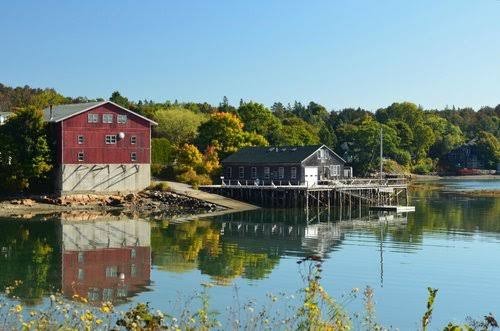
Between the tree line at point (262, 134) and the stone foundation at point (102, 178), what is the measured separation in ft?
6.10

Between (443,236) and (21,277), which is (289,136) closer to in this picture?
(443,236)

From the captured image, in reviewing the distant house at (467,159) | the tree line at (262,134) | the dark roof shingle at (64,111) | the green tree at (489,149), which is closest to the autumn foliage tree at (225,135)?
the tree line at (262,134)

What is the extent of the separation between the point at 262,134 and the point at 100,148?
90.6ft

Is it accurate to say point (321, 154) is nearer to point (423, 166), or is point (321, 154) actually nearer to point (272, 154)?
point (272, 154)

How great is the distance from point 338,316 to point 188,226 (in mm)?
35845

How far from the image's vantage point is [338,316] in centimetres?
917

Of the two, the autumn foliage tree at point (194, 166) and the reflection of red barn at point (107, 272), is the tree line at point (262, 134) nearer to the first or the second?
the autumn foliage tree at point (194, 166)

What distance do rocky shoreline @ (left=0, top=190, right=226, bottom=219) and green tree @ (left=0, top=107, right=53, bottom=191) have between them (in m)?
1.52

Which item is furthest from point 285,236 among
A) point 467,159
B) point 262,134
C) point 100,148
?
point 467,159

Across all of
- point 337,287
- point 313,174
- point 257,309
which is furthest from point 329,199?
point 257,309

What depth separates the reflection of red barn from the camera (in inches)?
910

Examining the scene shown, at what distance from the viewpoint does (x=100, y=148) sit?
5778cm

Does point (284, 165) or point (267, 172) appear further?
point (267, 172)

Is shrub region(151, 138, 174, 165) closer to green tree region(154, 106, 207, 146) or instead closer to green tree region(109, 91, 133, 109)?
green tree region(154, 106, 207, 146)
